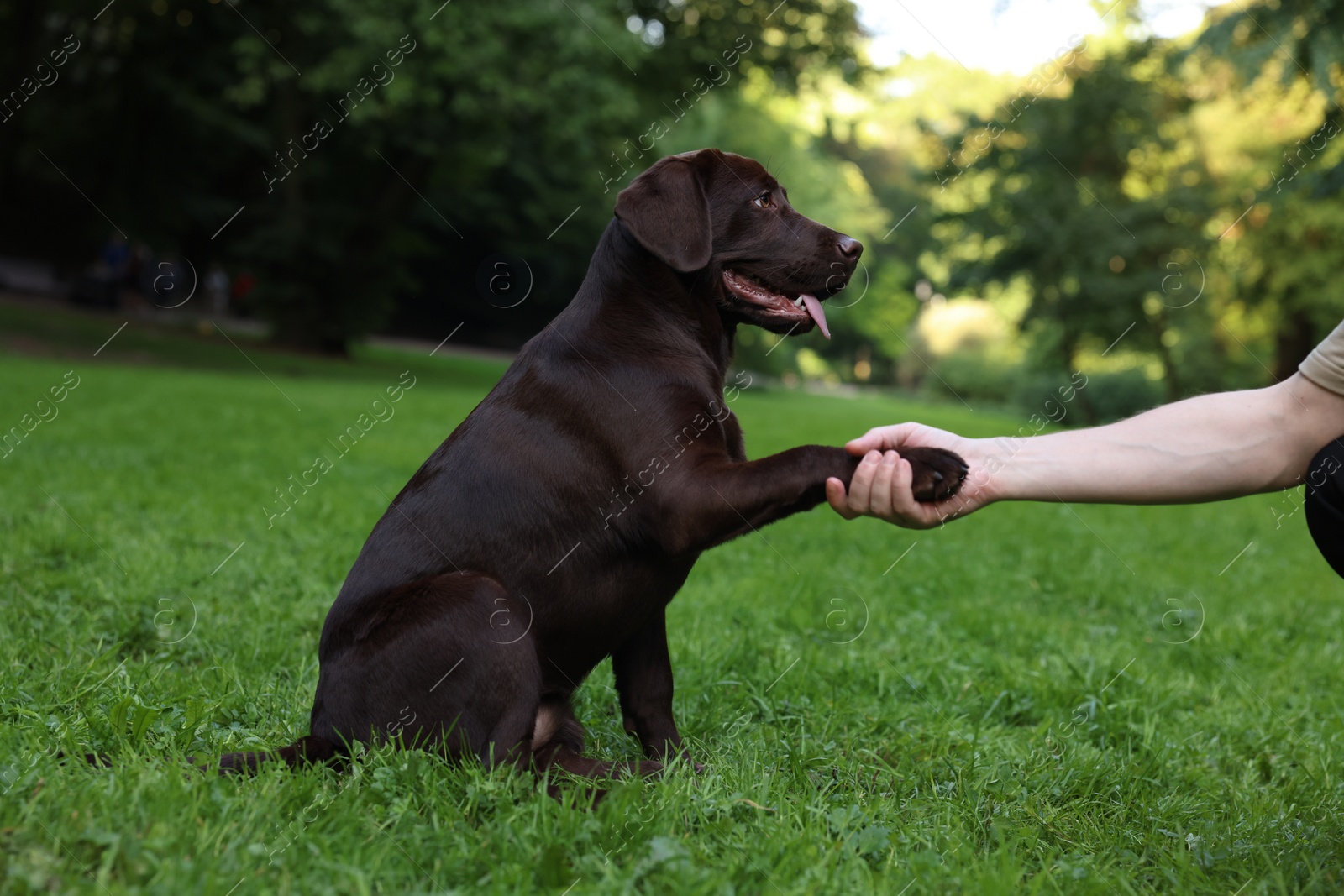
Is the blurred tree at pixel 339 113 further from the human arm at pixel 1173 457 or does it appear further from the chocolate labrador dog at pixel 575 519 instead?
the human arm at pixel 1173 457

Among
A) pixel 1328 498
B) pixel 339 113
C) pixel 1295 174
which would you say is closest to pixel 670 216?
pixel 1328 498

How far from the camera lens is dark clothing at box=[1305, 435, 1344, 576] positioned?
90.0 inches

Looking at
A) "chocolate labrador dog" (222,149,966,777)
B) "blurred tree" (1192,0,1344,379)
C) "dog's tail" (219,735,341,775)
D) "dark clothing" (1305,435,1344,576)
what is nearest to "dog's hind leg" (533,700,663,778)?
"chocolate labrador dog" (222,149,966,777)

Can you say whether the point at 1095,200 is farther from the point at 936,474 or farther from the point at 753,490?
the point at 753,490

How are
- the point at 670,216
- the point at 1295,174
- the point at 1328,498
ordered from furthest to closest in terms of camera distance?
1. the point at 1295,174
2. the point at 670,216
3. the point at 1328,498

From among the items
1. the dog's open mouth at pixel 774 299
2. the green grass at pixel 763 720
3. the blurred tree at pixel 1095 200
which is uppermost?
the dog's open mouth at pixel 774 299

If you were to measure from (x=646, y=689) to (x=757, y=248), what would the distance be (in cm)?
133

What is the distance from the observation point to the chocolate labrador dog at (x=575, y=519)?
7.86 feet

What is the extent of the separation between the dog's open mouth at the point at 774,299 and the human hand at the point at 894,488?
0.44 meters

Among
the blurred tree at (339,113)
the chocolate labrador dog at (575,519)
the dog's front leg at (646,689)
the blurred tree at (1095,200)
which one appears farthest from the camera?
the blurred tree at (1095,200)

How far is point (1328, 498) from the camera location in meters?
2.30

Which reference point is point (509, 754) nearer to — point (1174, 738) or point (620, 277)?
point (620, 277)

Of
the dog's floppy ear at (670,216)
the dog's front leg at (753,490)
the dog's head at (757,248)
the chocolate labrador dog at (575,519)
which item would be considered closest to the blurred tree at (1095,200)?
the dog's head at (757,248)

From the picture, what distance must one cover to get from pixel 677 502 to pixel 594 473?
0.90 ft
